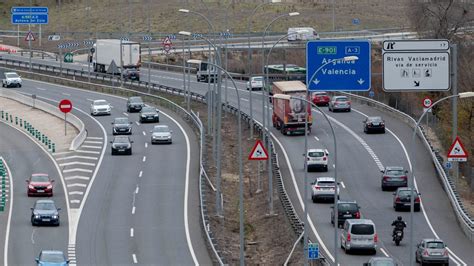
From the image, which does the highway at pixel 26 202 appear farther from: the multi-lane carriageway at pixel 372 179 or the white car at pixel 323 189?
the white car at pixel 323 189

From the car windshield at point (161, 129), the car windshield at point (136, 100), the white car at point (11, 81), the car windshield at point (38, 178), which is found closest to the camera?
the car windshield at point (38, 178)

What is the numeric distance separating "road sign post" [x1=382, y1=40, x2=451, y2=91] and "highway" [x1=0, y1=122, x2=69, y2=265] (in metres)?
16.6

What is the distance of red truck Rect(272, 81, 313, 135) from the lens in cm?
8762

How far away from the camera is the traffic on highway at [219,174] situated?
56906 mm

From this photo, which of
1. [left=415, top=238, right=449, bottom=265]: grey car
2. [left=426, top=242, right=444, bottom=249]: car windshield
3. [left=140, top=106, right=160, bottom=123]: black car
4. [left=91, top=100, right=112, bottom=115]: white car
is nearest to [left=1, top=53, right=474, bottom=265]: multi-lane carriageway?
[left=415, top=238, right=449, bottom=265]: grey car

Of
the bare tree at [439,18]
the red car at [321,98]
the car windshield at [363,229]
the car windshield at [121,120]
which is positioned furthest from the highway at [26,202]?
the bare tree at [439,18]

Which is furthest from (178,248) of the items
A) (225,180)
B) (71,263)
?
(225,180)

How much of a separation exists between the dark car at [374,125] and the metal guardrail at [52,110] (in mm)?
19384

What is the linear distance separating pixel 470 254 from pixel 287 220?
1079 cm

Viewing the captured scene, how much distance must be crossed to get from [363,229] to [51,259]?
13654 millimetres

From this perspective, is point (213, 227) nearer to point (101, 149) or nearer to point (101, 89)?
point (101, 149)

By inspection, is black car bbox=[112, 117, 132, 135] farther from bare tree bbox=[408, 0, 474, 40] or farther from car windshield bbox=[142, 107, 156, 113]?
bare tree bbox=[408, 0, 474, 40]

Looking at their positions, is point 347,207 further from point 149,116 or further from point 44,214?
point 149,116

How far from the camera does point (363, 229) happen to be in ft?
184
